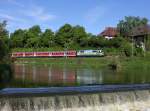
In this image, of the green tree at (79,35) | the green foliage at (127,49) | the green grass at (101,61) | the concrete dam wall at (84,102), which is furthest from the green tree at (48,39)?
the concrete dam wall at (84,102)

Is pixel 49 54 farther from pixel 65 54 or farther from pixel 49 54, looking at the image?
pixel 65 54

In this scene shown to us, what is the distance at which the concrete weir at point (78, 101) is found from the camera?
2752cm

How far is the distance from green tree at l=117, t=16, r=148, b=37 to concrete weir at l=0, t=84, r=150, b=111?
132 meters

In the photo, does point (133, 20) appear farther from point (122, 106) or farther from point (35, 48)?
point (122, 106)

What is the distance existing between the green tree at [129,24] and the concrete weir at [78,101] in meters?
132

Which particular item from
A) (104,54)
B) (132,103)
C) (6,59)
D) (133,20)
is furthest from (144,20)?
(132,103)

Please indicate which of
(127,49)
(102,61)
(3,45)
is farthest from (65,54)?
(3,45)

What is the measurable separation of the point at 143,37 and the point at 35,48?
37752mm

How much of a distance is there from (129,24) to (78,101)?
143205mm

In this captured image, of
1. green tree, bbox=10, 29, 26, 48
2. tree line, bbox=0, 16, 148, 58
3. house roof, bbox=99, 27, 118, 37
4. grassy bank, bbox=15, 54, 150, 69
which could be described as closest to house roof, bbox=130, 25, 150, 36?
tree line, bbox=0, 16, 148, 58

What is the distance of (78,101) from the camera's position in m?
29.8

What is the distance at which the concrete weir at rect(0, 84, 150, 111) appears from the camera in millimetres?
27516

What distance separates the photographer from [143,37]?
150875 mm

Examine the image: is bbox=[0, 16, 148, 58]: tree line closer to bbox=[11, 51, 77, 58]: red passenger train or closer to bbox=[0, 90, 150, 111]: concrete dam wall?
bbox=[11, 51, 77, 58]: red passenger train
